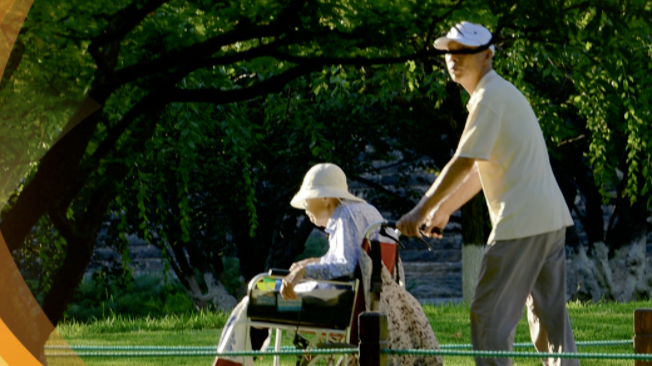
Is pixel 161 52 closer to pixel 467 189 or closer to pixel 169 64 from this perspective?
pixel 169 64

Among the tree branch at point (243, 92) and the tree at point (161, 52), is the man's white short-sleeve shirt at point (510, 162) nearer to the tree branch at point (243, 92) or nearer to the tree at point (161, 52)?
the tree at point (161, 52)

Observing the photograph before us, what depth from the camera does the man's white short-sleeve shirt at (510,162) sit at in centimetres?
357

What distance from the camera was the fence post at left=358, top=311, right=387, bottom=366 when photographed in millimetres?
3320

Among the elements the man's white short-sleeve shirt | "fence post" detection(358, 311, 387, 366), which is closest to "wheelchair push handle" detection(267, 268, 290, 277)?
"fence post" detection(358, 311, 387, 366)

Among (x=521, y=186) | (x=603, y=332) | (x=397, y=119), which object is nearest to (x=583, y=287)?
(x=397, y=119)

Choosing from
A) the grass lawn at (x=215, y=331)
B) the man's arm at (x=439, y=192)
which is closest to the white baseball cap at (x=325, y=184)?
the man's arm at (x=439, y=192)

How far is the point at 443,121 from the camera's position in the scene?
486 inches

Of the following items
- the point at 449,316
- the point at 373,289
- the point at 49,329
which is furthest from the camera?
the point at 449,316

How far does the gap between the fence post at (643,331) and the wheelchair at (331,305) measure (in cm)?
116

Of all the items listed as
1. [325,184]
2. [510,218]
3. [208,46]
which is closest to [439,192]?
[510,218]

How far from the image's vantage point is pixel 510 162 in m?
3.62

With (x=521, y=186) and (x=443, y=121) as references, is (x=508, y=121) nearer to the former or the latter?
(x=521, y=186)

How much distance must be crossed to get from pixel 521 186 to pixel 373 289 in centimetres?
84

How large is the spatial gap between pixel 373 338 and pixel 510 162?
3.07 ft
